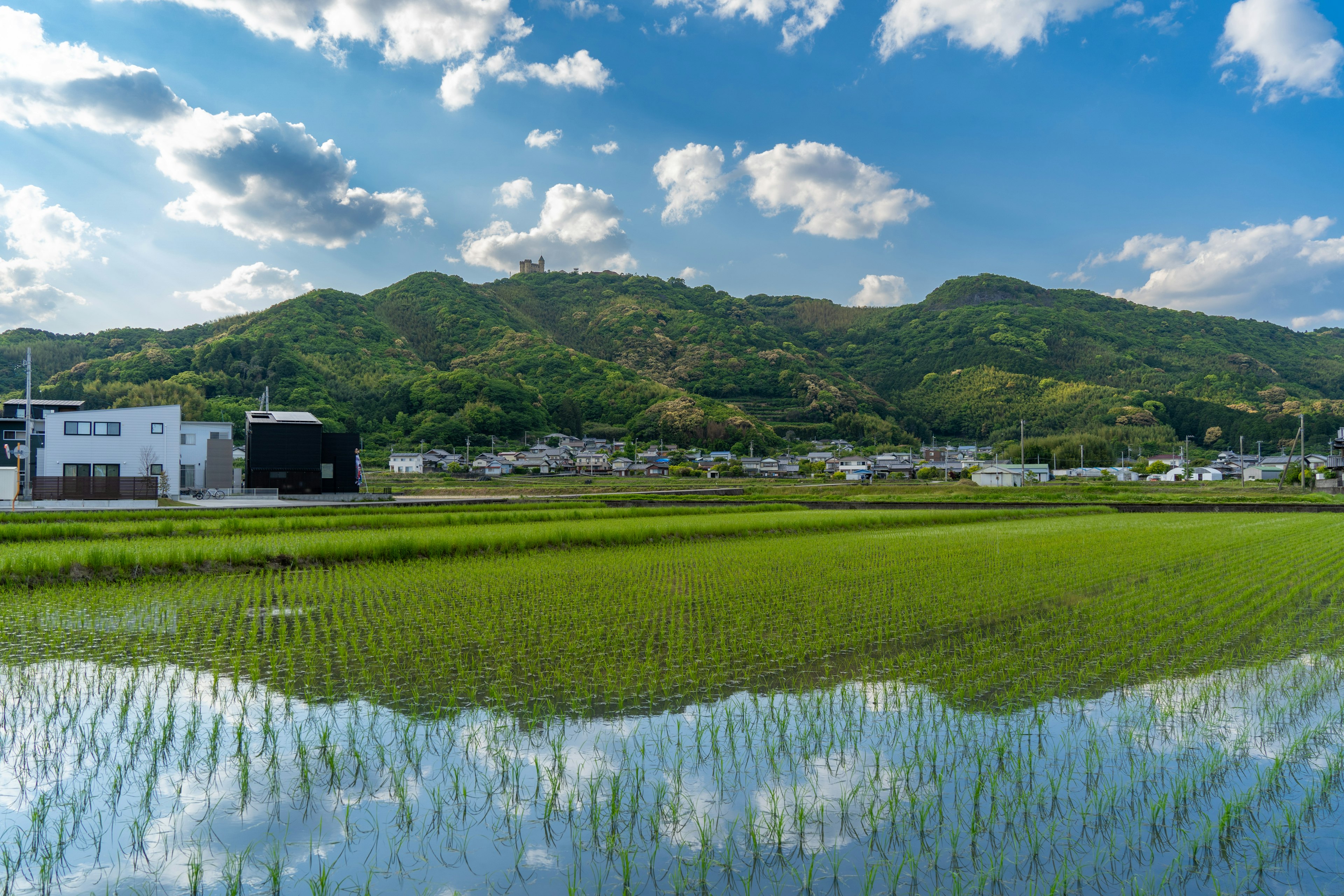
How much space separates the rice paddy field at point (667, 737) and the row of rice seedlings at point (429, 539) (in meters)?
0.61

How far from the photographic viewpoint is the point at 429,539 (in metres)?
14.0

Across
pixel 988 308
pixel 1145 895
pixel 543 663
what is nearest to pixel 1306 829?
pixel 1145 895

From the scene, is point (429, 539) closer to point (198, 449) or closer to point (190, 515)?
point (190, 515)

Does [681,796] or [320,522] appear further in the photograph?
[320,522]

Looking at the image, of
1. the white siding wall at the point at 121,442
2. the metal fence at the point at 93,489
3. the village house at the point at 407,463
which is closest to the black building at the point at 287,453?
the white siding wall at the point at 121,442

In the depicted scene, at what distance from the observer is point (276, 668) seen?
229 inches

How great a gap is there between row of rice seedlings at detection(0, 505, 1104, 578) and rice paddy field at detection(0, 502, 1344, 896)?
606 millimetres

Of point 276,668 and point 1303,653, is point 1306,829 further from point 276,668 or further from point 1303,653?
point 276,668

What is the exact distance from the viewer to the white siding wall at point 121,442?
26719 mm

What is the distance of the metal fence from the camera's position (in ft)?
77.7

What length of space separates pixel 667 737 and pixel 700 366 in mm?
116633

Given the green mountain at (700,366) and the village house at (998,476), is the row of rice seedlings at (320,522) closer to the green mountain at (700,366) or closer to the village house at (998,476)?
the village house at (998,476)

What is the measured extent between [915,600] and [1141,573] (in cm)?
498

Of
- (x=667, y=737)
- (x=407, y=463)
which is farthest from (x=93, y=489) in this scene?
(x=407, y=463)
